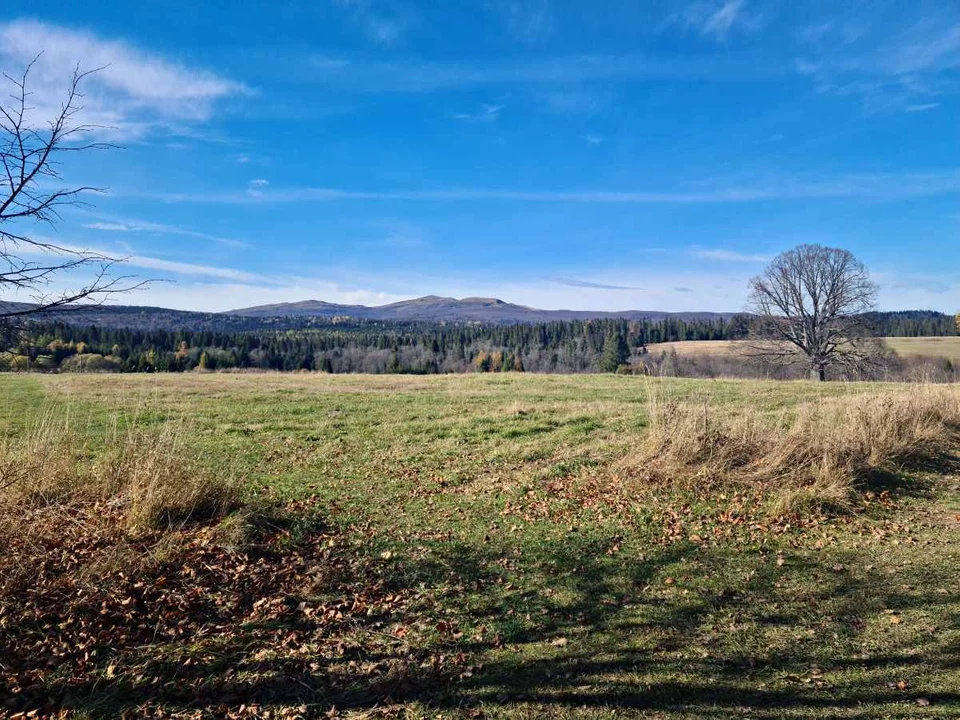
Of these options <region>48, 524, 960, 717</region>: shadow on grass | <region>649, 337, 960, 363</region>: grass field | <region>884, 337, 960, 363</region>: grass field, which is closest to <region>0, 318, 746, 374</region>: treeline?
<region>649, 337, 960, 363</region>: grass field

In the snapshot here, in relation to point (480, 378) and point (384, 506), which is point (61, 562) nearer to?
point (384, 506)

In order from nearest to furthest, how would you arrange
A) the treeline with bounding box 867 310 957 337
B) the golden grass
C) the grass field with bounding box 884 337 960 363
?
1. the grass field with bounding box 884 337 960 363
2. the golden grass
3. the treeline with bounding box 867 310 957 337

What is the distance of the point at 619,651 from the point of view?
14.0 feet

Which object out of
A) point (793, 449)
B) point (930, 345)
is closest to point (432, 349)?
point (930, 345)

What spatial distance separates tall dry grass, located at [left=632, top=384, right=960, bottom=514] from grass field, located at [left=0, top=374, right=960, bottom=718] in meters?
0.32

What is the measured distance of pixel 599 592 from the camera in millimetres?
5312

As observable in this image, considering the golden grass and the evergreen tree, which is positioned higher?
the golden grass

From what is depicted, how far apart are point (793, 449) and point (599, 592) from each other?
18.1 ft

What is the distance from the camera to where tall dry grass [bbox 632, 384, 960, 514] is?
8.30 meters

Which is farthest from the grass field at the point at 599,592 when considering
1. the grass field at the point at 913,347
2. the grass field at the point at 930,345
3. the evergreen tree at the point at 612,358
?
the grass field at the point at 930,345

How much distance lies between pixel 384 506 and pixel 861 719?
6.02 m

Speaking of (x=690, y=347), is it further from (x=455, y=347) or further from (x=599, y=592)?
(x=599, y=592)

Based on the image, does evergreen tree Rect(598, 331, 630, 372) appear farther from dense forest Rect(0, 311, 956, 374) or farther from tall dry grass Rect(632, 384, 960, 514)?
tall dry grass Rect(632, 384, 960, 514)

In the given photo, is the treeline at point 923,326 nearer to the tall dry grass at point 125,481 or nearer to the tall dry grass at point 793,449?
the tall dry grass at point 793,449
